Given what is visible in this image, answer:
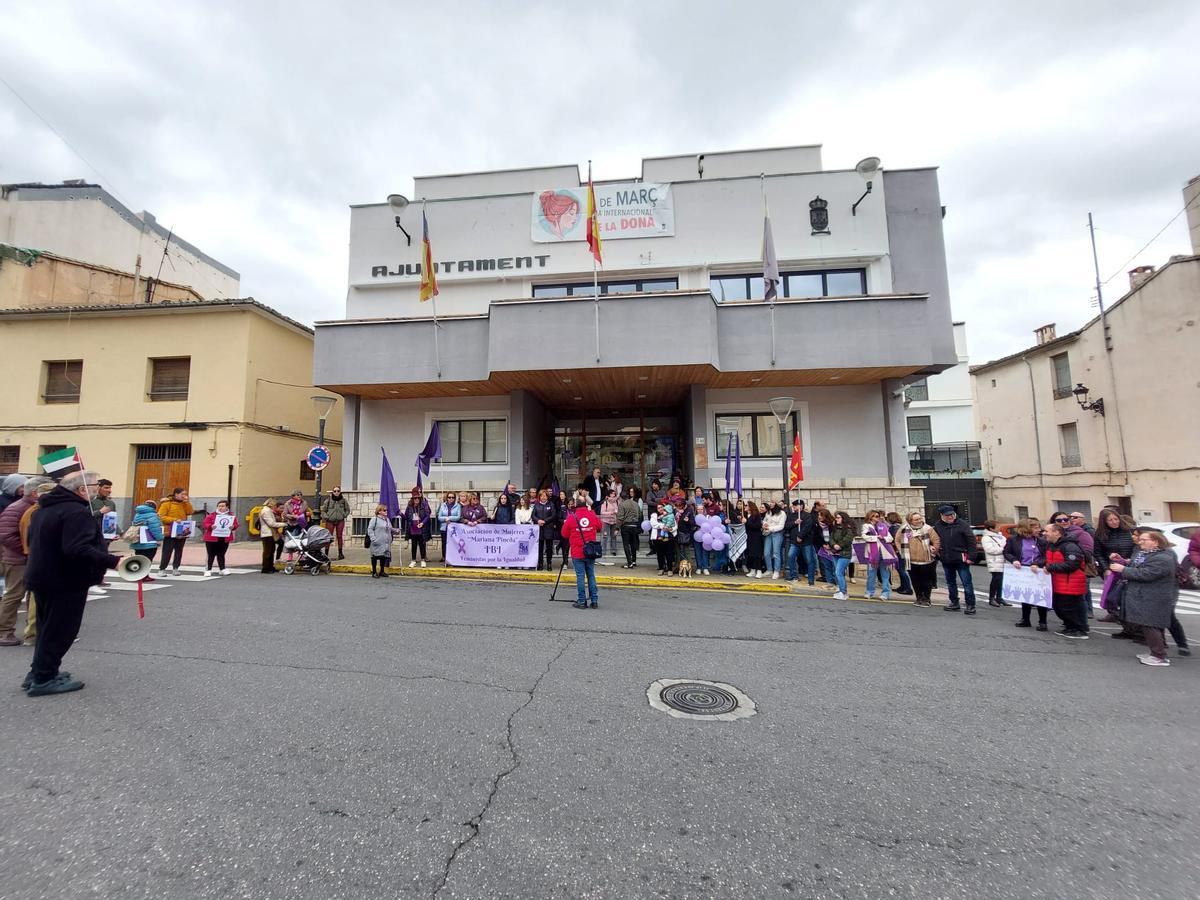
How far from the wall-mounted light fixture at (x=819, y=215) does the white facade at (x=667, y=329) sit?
107 millimetres

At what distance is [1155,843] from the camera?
2771 mm

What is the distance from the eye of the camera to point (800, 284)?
53.7 ft

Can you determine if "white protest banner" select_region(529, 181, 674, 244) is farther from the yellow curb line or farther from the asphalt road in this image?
the asphalt road

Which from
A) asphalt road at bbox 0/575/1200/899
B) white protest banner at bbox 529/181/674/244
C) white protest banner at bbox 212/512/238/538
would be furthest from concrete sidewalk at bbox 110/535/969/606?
white protest banner at bbox 529/181/674/244

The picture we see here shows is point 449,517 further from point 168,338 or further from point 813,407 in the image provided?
point 168,338

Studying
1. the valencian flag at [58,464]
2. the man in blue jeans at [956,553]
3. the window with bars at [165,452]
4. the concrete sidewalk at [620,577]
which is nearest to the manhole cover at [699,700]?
the concrete sidewalk at [620,577]

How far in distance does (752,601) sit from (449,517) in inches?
285

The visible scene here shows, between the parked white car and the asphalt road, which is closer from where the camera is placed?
the asphalt road

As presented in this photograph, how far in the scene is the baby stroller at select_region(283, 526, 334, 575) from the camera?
11750mm

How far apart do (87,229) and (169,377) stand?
1198cm

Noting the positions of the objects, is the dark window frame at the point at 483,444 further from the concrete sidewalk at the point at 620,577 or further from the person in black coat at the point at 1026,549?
the person in black coat at the point at 1026,549

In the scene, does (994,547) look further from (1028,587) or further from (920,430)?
(920,430)

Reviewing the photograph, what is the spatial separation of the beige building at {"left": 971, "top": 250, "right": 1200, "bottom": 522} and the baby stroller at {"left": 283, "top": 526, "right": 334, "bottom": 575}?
26.8 metres

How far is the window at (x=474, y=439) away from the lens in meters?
16.9
